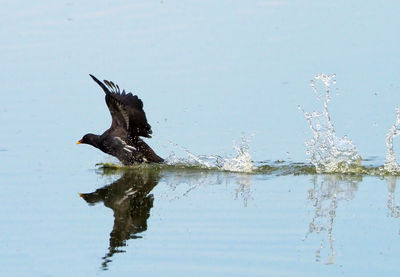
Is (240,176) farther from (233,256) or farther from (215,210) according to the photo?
(233,256)

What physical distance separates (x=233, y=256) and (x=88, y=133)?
534 centimetres

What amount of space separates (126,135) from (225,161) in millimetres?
1602

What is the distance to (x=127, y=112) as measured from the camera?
38.8 feet

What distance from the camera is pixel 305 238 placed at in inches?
307

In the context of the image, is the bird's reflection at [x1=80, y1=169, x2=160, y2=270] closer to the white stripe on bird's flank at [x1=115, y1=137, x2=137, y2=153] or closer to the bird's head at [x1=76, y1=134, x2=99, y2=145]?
the white stripe on bird's flank at [x1=115, y1=137, x2=137, y2=153]

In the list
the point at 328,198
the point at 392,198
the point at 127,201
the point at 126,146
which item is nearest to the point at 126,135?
the point at 126,146

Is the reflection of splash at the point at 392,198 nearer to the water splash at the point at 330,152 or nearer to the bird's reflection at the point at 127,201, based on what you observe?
the water splash at the point at 330,152

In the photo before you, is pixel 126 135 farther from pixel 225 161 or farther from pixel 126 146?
pixel 225 161

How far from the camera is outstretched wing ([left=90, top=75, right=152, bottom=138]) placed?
11602 millimetres

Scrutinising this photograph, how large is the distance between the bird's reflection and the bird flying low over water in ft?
1.29

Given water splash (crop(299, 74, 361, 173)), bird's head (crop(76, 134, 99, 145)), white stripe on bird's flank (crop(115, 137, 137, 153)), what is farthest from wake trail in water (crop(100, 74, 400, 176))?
bird's head (crop(76, 134, 99, 145))

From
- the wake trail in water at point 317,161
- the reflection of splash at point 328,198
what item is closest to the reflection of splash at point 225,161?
the wake trail in water at point 317,161

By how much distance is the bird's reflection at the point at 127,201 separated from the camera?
323 inches

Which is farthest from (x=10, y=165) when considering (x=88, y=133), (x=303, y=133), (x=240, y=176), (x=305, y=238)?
(x=305, y=238)
